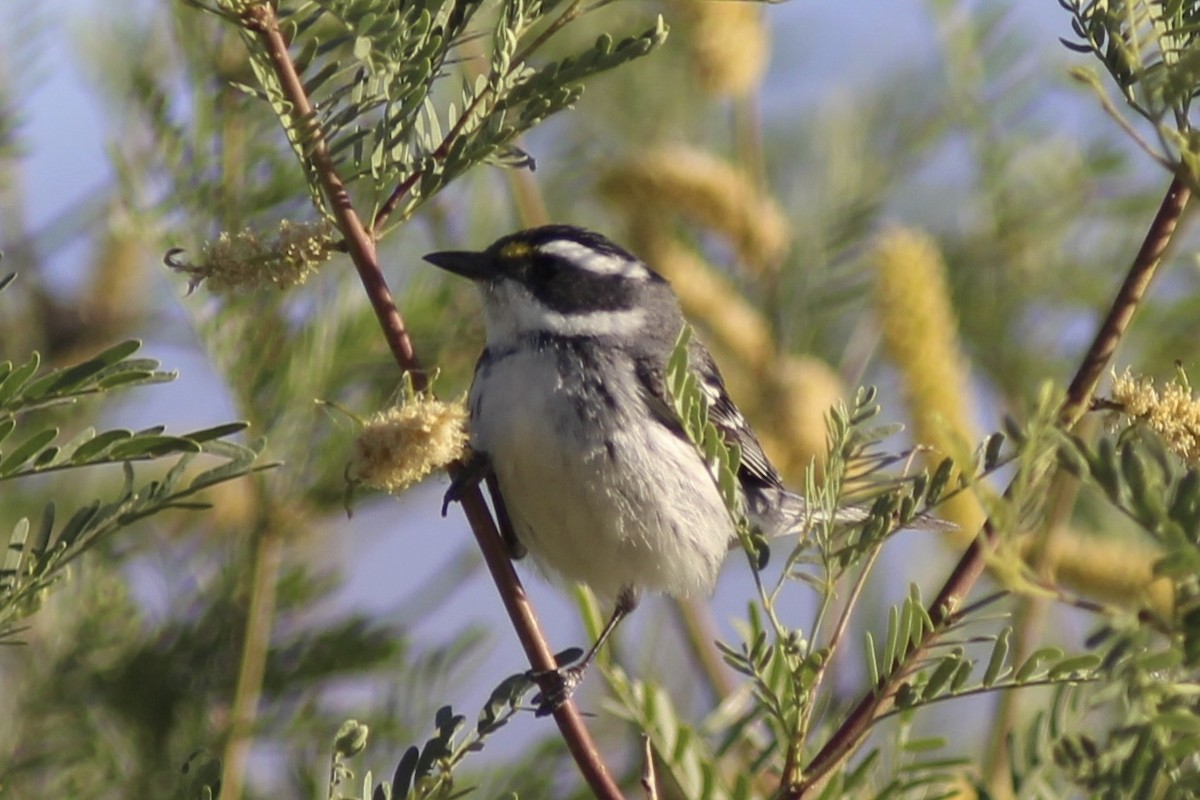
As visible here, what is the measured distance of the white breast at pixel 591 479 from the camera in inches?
112

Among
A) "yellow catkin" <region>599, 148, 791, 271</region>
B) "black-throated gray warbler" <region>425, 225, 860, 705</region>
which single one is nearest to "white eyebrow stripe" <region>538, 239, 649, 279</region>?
"black-throated gray warbler" <region>425, 225, 860, 705</region>

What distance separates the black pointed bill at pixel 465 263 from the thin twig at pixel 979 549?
1.38 metres

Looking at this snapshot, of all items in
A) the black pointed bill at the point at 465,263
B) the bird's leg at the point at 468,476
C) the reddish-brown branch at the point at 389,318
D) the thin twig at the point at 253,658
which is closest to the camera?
the reddish-brown branch at the point at 389,318

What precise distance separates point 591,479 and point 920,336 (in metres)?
0.65

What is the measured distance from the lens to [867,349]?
3.13 meters

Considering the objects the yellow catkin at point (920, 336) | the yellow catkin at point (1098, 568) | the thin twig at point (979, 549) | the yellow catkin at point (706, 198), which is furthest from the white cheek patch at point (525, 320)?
the thin twig at point (979, 549)

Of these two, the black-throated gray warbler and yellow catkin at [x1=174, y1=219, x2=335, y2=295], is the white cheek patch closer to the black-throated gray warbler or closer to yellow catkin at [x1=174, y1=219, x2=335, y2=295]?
the black-throated gray warbler

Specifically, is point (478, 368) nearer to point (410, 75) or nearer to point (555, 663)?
point (555, 663)

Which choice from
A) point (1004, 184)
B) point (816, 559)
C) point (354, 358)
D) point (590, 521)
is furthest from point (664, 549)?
point (816, 559)

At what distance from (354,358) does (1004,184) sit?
144cm

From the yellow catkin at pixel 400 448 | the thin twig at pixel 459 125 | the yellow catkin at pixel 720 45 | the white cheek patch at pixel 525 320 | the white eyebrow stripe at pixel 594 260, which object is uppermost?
the yellow catkin at pixel 720 45

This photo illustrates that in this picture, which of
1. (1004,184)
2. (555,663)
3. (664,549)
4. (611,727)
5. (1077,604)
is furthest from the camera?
(1004,184)

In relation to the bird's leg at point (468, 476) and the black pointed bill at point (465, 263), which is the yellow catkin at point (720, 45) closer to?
the black pointed bill at point (465, 263)

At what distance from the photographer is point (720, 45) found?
112 inches
